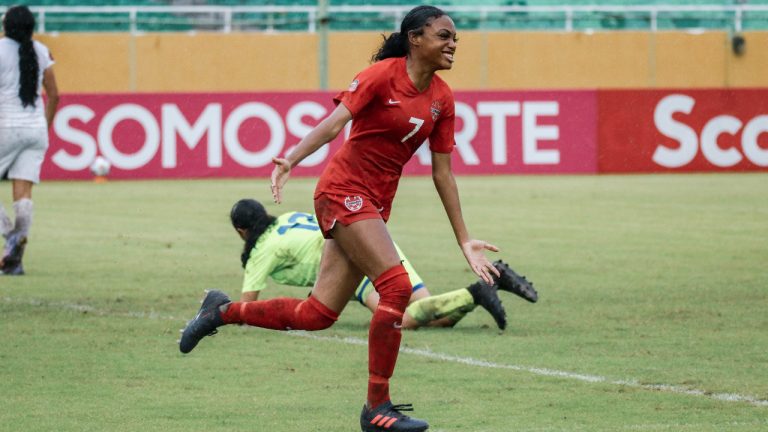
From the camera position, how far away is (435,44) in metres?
6.68

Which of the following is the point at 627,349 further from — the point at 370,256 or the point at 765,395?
the point at 370,256

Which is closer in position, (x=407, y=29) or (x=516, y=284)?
(x=407, y=29)

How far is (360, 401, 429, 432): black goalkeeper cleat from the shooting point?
632cm

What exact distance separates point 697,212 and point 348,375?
12040 millimetres

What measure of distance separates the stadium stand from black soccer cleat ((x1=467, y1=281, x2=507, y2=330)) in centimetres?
2140

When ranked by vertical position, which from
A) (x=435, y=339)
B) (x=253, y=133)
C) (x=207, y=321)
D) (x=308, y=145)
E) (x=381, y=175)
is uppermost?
(x=308, y=145)

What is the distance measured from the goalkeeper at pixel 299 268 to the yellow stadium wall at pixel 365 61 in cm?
2125

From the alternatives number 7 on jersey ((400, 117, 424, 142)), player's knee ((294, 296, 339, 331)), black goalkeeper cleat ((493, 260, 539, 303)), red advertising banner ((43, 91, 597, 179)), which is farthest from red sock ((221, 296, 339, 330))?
red advertising banner ((43, 91, 597, 179))

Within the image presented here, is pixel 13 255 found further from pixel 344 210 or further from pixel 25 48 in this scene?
pixel 344 210

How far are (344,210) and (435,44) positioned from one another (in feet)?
2.70

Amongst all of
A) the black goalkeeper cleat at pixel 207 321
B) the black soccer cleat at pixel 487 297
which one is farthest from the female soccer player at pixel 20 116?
the black goalkeeper cleat at pixel 207 321

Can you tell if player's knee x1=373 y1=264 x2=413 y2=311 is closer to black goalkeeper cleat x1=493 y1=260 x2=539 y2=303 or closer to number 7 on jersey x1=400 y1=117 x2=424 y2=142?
number 7 on jersey x1=400 y1=117 x2=424 y2=142

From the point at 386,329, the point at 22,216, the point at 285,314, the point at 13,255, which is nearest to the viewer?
the point at 386,329

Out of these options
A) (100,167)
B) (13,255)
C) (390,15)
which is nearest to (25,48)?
(13,255)
